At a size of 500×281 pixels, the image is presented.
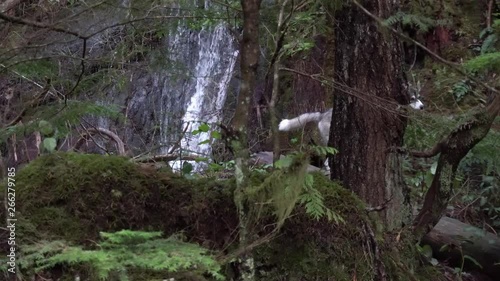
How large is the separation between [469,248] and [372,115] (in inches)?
73.6

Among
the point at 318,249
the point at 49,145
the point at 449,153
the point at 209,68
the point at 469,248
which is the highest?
the point at 209,68

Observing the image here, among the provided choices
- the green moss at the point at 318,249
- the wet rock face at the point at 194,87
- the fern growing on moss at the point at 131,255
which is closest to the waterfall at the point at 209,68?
the wet rock face at the point at 194,87

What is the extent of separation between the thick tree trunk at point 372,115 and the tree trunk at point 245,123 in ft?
4.05

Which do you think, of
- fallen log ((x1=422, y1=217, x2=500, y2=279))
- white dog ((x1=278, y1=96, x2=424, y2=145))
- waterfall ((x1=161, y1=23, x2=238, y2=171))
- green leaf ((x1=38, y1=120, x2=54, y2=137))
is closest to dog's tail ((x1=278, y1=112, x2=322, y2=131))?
white dog ((x1=278, y1=96, x2=424, y2=145))

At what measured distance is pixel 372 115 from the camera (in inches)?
144

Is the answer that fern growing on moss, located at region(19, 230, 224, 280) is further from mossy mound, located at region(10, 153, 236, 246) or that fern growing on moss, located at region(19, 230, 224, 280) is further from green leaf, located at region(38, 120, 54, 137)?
green leaf, located at region(38, 120, 54, 137)

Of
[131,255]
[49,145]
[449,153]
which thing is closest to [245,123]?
[131,255]

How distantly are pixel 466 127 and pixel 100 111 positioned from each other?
2267 millimetres

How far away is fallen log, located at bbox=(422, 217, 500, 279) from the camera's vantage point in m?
4.68

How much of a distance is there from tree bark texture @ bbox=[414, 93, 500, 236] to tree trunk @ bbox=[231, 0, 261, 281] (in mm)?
1482

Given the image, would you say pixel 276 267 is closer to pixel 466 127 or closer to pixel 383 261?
pixel 383 261

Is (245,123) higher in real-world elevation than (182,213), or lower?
higher

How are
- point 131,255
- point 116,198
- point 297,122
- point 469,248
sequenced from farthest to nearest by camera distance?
point 297,122 < point 469,248 < point 116,198 < point 131,255

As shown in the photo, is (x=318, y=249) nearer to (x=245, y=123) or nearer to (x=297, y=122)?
(x=245, y=123)
